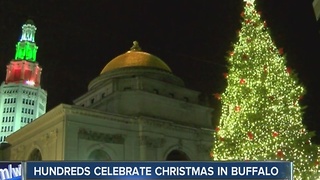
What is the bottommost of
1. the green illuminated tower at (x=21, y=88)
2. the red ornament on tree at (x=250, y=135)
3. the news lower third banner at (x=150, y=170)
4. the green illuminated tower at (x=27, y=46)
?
the news lower third banner at (x=150, y=170)

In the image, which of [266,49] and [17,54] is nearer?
[266,49]

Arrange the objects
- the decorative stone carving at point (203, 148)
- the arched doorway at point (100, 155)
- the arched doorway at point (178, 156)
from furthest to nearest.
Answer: the decorative stone carving at point (203, 148)
the arched doorway at point (178, 156)
the arched doorway at point (100, 155)

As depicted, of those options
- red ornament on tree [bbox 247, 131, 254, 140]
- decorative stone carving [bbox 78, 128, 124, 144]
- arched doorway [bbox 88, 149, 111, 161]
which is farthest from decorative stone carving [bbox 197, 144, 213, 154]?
red ornament on tree [bbox 247, 131, 254, 140]

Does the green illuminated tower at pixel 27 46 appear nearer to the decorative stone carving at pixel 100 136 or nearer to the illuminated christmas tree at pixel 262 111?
the decorative stone carving at pixel 100 136

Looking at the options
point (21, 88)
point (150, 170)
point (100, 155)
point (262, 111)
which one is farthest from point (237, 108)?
point (21, 88)

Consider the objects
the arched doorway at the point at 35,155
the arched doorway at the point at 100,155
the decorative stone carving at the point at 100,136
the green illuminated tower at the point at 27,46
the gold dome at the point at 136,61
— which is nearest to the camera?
the decorative stone carving at the point at 100,136

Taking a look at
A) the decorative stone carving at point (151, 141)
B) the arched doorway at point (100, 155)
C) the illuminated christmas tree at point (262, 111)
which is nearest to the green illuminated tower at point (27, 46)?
the decorative stone carving at point (151, 141)

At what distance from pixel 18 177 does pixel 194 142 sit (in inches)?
1437

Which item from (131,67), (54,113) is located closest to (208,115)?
(131,67)

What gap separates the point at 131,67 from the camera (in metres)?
44.1

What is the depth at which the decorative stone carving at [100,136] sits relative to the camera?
3478 cm

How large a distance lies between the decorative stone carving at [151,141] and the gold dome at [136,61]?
9.41 meters

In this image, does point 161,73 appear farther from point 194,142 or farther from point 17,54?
point 17,54

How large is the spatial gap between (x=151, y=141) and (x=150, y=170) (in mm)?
32567
